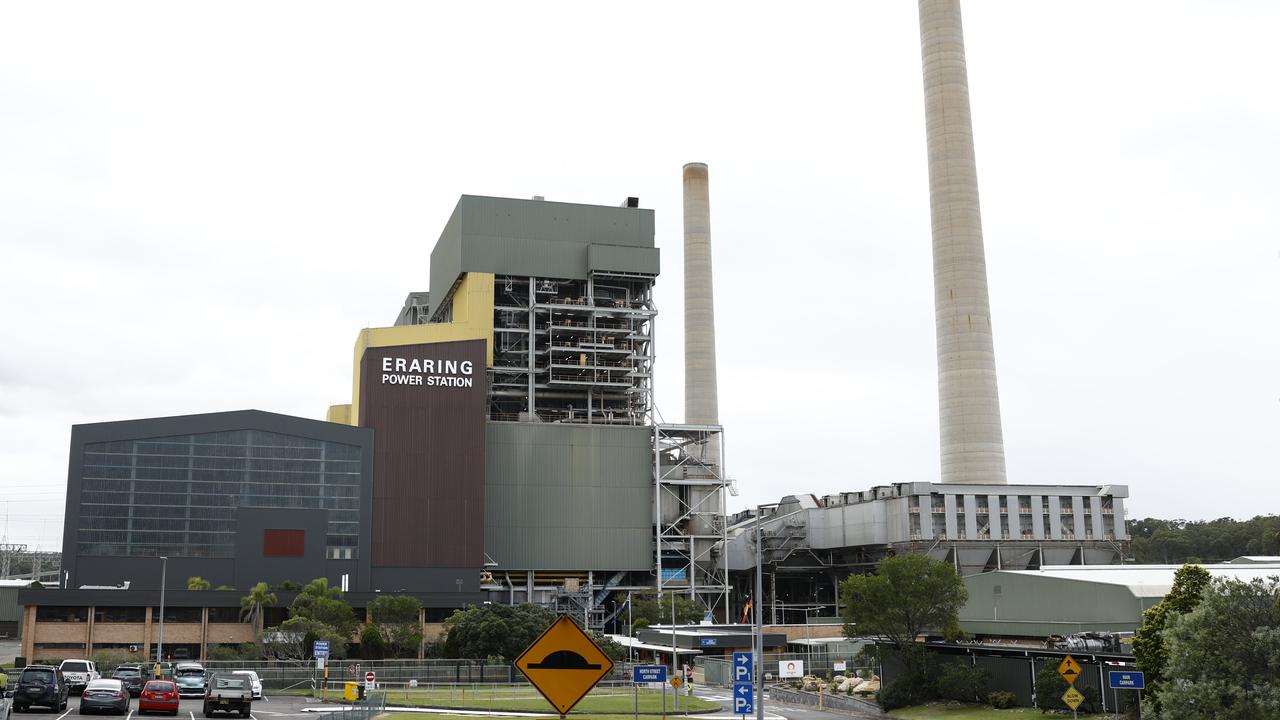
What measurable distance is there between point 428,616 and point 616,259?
44.6m

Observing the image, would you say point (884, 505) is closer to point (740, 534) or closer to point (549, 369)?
point (740, 534)

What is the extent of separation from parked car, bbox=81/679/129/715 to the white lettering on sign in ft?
252

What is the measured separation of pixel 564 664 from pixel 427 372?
364 ft

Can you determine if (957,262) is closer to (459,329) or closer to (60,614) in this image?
(459,329)

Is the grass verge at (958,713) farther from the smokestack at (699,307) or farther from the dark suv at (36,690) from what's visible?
the smokestack at (699,307)

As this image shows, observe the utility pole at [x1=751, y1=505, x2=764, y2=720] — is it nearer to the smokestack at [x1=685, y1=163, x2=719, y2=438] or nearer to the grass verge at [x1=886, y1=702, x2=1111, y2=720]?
the grass verge at [x1=886, y1=702, x2=1111, y2=720]

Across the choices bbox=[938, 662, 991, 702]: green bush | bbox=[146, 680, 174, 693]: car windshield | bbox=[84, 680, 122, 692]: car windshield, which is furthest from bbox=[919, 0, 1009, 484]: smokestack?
bbox=[84, 680, 122, 692]: car windshield

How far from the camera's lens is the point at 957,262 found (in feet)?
362

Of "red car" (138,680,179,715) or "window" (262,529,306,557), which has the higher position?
"window" (262,529,306,557)

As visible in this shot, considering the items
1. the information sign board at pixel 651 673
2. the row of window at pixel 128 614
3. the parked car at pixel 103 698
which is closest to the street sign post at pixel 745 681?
the information sign board at pixel 651 673

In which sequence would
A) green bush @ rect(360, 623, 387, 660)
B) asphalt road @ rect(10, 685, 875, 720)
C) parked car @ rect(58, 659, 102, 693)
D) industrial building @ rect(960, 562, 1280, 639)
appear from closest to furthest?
1. asphalt road @ rect(10, 685, 875, 720)
2. parked car @ rect(58, 659, 102, 693)
3. industrial building @ rect(960, 562, 1280, 639)
4. green bush @ rect(360, 623, 387, 660)

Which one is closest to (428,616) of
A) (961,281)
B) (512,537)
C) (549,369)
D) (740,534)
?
(512,537)

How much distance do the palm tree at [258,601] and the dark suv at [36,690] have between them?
183 ft

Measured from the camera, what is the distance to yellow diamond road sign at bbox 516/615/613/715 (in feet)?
40.8
